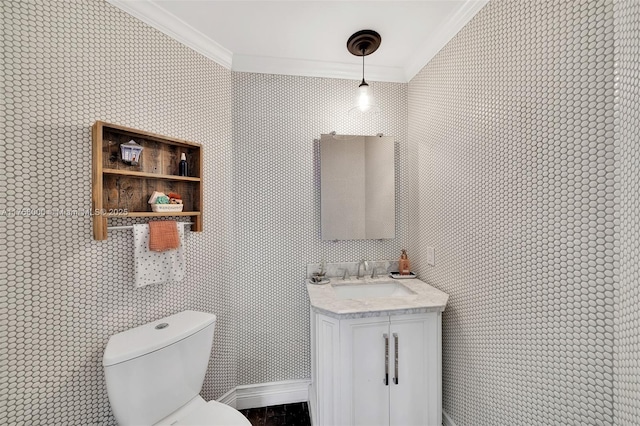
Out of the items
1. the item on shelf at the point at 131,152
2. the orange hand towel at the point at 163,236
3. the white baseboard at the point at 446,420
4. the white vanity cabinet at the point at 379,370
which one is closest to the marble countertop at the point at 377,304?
the white vanity cabinet at the point at 379,370

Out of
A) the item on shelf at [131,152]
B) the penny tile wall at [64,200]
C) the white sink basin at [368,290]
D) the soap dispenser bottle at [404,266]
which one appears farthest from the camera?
the soap dispenser bottle at [404,266]

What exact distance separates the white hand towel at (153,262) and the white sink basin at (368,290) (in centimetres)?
101

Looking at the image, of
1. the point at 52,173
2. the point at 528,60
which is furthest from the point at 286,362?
the point at 528,60

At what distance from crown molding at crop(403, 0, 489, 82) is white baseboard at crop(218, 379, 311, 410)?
8.26 feet

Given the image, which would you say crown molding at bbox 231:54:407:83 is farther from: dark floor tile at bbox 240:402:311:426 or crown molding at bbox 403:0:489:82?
dark floor tile at bbox 240:402:311:426

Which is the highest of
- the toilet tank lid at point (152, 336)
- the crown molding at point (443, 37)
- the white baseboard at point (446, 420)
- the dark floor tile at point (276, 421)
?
the crown molding at point (443, 37)

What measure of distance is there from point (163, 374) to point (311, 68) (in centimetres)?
210

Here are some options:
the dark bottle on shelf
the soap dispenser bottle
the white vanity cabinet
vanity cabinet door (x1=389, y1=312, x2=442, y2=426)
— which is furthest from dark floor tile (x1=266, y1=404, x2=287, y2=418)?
the dark bottle on shelf

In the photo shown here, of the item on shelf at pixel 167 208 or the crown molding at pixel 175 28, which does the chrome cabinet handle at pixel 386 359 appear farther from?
the crown molding at pixel 175 28

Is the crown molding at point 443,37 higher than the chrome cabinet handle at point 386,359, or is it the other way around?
the crown molding at point 443,37

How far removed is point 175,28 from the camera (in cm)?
144

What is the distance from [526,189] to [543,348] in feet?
2.05

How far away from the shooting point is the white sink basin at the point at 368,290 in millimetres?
1748

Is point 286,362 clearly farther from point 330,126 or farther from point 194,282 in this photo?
point 330,126
